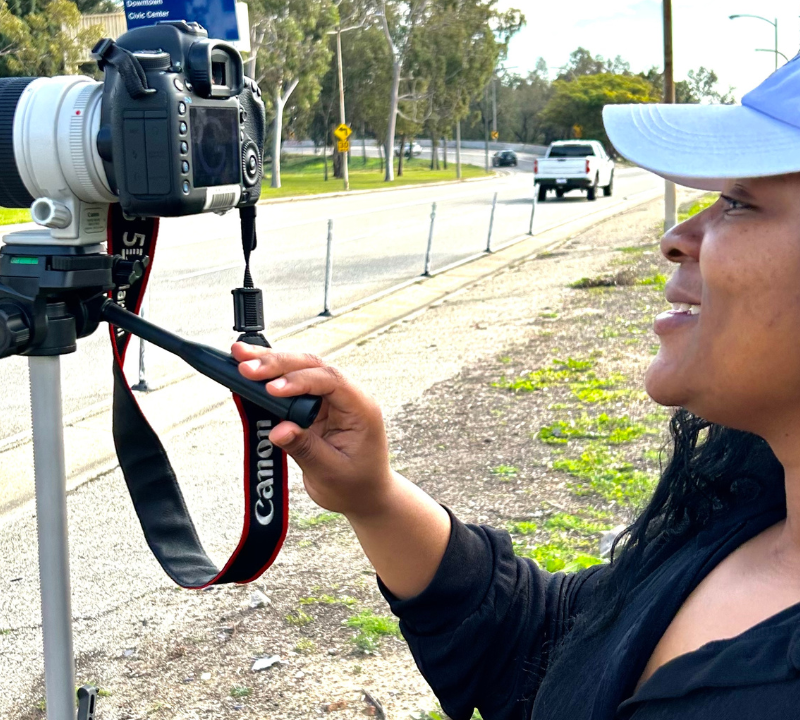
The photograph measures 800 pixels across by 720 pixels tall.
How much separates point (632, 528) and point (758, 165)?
67cm

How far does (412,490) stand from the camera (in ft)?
5.34

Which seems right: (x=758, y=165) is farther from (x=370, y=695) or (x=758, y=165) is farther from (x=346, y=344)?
(x=346, y=344)

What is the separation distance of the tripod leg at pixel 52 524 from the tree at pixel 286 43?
39395 millimetres

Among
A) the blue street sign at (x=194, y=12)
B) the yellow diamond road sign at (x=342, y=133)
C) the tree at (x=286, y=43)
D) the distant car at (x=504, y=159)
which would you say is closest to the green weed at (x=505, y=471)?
the blue street sign at (x=194, y=12)

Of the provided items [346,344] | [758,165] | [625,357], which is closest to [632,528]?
[758,165]

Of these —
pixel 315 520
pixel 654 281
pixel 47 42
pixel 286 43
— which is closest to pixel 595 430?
pixel 315 520

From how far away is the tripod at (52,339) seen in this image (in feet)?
5.01

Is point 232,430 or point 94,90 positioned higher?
point 94,90

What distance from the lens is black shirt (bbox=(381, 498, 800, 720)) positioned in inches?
43.5

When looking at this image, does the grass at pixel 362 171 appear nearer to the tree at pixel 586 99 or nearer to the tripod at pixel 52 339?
the tree at pixel 586 99

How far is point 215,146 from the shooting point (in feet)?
5.11

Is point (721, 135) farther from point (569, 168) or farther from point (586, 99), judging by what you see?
point (586, 99)

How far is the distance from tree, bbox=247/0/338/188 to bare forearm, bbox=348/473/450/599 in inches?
1553

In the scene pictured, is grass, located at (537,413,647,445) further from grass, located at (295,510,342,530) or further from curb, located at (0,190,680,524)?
curb, located at (0,190,680,524)
